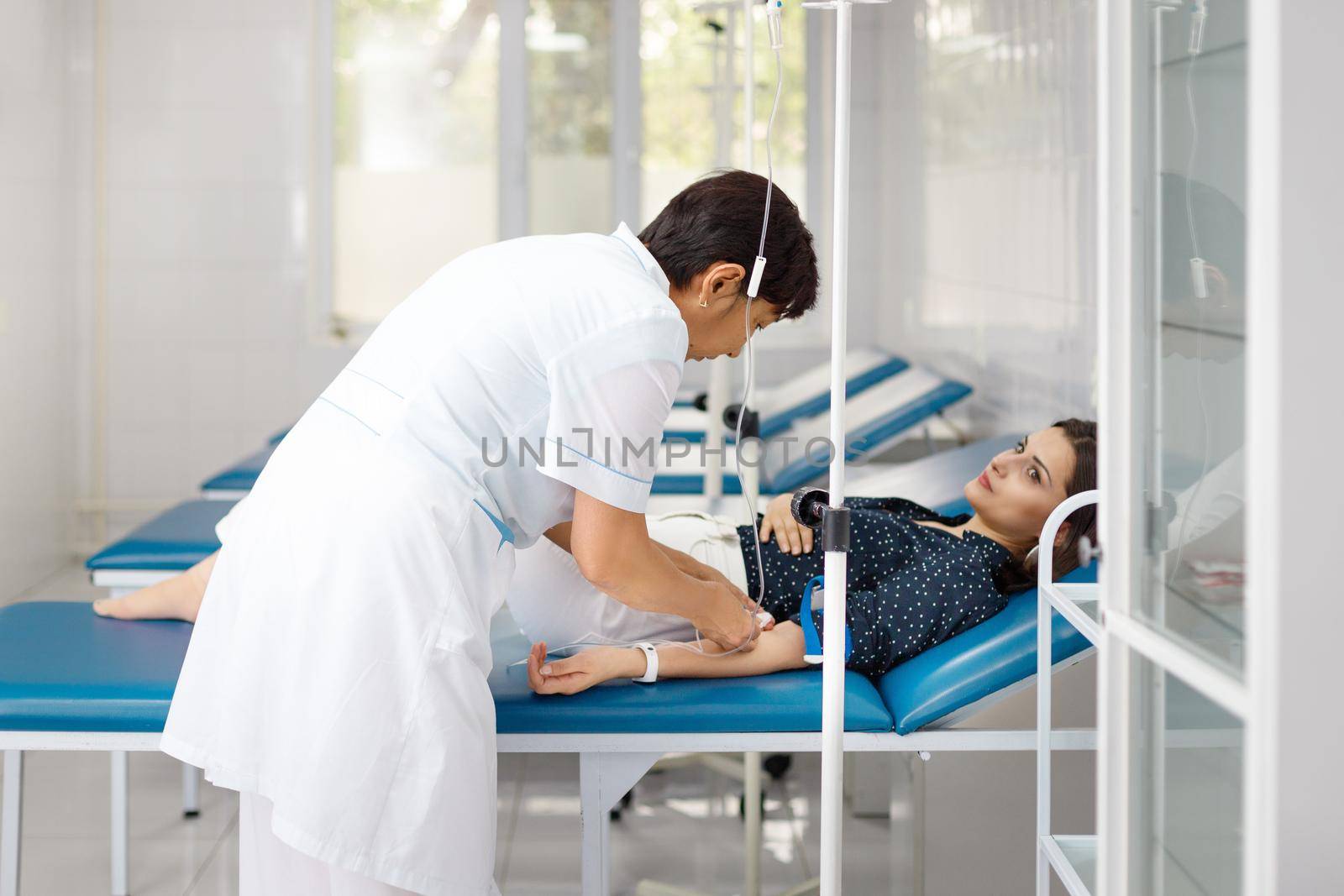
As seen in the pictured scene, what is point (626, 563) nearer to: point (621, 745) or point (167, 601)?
point (621, 745)

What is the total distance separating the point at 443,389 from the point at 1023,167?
7.19 ft

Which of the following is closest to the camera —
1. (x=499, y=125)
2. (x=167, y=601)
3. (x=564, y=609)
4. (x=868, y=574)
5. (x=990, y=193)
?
(x=564, y=609)

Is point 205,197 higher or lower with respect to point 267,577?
higher

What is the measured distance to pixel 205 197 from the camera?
5328mm

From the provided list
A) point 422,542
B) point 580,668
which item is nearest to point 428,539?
point 422,542

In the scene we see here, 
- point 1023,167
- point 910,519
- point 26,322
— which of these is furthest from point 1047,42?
point 26,322

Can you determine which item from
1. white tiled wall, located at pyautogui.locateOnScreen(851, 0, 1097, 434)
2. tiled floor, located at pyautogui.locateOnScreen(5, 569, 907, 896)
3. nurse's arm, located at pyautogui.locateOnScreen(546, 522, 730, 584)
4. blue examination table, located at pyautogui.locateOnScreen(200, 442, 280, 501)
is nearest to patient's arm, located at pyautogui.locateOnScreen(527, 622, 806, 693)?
nurse's arm, located at pyautogui.locateOnScreen(546, 522, 730, 584)

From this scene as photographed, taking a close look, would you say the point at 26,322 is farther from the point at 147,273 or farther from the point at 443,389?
the point at 443,389

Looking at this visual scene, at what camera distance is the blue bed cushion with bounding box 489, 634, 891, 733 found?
173cm

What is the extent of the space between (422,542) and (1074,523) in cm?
114

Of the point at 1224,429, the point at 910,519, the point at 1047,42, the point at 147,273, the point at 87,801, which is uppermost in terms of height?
the point at 1047,42

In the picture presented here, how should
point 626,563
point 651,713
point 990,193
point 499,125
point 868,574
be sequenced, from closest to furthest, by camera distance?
point 626,563 < point 651,713 < point 868,574 < point 990,193 < point 499,125

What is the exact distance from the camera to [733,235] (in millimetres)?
1589

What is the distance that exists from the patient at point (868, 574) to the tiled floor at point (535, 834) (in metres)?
0.45
